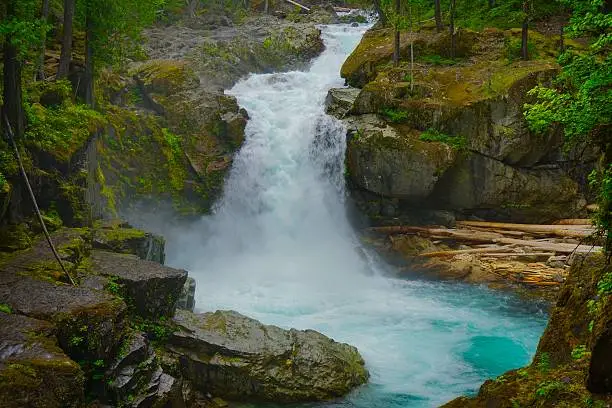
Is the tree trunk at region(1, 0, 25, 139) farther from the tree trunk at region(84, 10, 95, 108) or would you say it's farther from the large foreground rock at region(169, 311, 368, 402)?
the large foreground rock at region(169, 311, 368, 402)

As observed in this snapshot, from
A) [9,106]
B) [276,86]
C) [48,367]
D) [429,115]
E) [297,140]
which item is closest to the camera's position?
[48,367]

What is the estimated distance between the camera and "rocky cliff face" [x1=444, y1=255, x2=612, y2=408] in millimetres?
3889

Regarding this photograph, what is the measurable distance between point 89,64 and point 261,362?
1076 cm

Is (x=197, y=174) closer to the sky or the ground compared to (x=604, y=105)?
closer to the ground

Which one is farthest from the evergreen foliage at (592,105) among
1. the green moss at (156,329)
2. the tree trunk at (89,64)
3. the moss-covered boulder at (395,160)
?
the tree trunk at (89,64)

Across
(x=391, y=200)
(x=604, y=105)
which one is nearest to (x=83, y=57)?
(x=391, y=200)

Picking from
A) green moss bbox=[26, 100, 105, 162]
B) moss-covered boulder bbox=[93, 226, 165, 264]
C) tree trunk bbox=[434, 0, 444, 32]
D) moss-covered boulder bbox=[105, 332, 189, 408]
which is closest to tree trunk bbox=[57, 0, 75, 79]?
green moss bbox=[26, 100, 105, 162]

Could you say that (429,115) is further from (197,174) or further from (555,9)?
(555,9)

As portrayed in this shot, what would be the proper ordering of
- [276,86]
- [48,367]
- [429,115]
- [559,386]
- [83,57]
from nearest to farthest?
[559,386] → [48,367] → [83,57] → [429,115] → [276,86]

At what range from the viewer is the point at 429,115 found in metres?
17.8

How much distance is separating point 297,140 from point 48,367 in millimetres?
14523

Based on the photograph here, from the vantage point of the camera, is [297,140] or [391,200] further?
[297,140]

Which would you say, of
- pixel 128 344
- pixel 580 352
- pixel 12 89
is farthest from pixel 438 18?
pixel 580 352

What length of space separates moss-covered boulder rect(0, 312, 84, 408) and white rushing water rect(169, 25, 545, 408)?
16.0 feet
